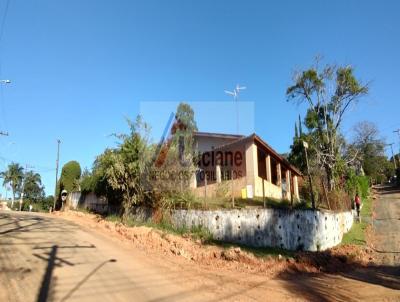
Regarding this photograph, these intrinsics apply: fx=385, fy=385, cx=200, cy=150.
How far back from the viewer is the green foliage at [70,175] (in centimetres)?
3360

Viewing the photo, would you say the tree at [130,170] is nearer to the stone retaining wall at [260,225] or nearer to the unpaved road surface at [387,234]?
the stone retaining wall at [260,225]

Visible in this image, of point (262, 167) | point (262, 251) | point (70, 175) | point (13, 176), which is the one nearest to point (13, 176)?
point (13, 176)

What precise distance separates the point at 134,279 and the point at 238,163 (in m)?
15.9

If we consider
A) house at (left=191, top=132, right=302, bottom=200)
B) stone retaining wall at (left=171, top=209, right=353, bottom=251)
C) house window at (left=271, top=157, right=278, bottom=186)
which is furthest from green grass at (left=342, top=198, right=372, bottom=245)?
house window at (left=271, top=157, right=278, bottom=186)

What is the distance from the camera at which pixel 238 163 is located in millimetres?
25656

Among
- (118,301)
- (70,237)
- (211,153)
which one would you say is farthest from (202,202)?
(211,153)

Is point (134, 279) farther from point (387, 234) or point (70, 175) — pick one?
point (70, 175)

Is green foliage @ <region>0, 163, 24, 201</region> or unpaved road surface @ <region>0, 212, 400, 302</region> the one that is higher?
green foliage @ <region>0, 163, 24, 201</region>

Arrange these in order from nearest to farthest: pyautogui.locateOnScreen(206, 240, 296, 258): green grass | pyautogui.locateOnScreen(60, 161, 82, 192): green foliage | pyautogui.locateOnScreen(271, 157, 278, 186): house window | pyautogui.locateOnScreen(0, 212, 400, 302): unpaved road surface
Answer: pyautogui.locateOnScreen(0, 212, 400, 302): unpaved road surface
pyautogui.locateOnScreen(206, 240, 296, 258): green grass
pyautogui.locateOnScreen(271, 157, 278, 186): house window
pyautogui.locateOnScreen(60, 161, 82, 192): green foliage

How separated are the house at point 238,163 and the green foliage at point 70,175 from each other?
12.5 m

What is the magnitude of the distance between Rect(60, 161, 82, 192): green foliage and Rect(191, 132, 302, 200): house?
12.5 m

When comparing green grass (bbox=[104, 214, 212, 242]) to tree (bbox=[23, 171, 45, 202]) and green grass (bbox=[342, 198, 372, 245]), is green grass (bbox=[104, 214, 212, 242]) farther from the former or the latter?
tree (bbox=[23, 171, 45, 202])

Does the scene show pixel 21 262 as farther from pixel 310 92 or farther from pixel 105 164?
pixel 310 92

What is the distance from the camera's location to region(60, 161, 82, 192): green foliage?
3360 centimetres
